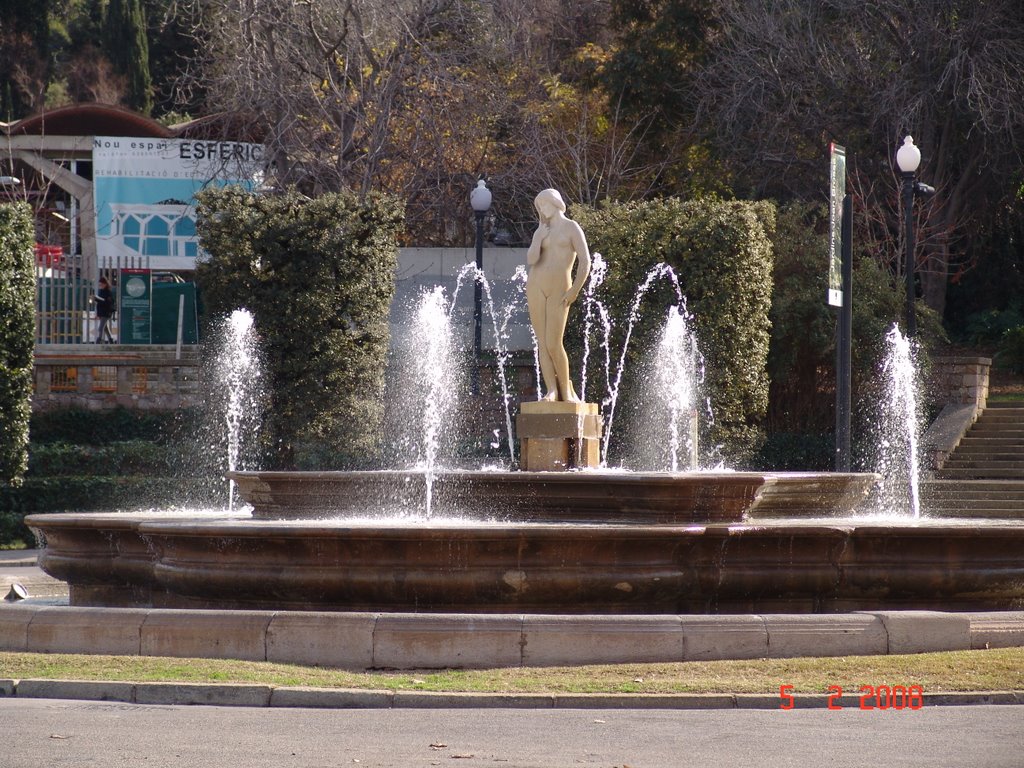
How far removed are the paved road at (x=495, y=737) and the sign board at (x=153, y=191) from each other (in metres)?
25.7

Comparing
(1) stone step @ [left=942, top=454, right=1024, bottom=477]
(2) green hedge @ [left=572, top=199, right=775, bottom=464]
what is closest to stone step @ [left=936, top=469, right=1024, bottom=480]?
(1) stone step @ [left=942, top=454, right=1024, bottom=477]

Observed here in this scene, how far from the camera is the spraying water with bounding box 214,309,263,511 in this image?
26.3m

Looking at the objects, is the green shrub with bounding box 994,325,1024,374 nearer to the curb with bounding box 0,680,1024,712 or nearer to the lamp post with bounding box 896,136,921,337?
the lamp post with bounding box 896,136,921,337

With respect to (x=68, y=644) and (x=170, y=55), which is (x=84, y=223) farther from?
(x=68, y=644)

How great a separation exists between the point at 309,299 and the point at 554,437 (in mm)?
11814

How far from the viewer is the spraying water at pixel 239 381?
26.3 meters

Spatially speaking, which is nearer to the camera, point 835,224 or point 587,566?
point 587,566

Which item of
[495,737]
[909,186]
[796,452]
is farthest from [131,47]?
[495,737]

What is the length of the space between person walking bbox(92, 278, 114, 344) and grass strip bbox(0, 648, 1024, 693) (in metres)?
23.5

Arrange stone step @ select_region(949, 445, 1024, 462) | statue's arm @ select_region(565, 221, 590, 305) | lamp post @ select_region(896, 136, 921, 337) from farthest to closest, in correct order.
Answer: stone step @ select_region(949, 445, 1024, 462)
lamp post @ select_region(896, 136, 921, 337)
statue's arm @ select_region(565, 221, 590, 305)

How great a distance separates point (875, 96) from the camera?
3203cm

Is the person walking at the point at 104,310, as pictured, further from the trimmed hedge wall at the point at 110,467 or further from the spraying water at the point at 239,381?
the spraying water at the point at 239,381

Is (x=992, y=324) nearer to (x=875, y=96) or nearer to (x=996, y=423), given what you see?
(x=875, y=96)
